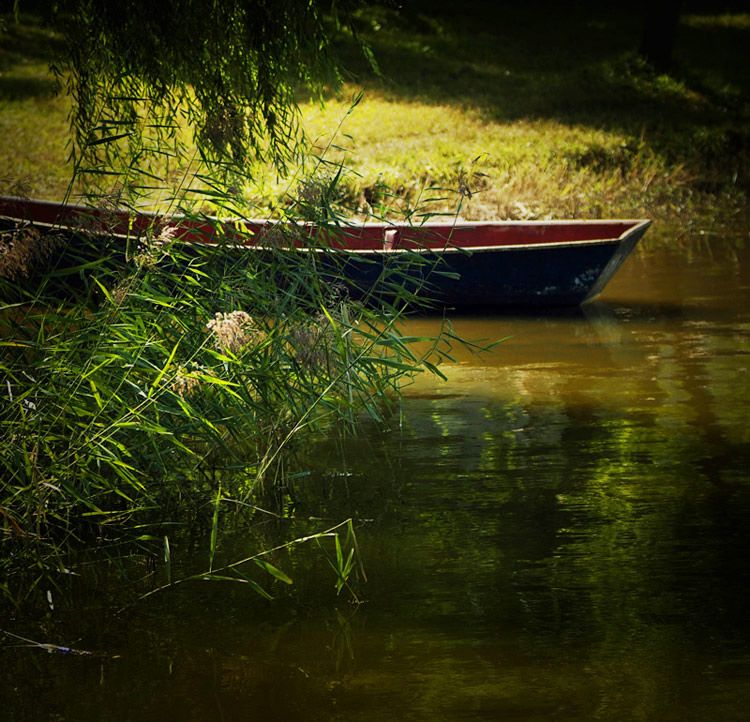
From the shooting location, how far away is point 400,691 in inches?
159

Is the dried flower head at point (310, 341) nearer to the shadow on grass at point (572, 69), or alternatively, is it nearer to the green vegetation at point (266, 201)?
the green vegetation at point (266, 201)

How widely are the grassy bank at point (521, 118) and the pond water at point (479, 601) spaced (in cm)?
435

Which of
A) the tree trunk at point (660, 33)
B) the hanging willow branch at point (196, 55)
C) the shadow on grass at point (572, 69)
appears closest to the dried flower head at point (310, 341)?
the hanging willow branch at point (196, 55)

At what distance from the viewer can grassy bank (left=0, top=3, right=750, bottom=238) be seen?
16938mm

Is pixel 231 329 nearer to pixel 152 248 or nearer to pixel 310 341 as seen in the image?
pixel 152 248

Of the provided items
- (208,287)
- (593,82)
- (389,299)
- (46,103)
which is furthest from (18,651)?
(593,82)

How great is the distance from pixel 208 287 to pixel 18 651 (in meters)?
2.49

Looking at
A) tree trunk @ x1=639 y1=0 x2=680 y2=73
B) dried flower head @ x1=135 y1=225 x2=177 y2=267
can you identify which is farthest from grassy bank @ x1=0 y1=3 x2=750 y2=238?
dried flower head @ x1=135 y1=225 x2=177 y2=267

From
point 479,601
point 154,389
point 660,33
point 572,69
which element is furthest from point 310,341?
point 572,69

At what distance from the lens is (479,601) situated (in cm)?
471

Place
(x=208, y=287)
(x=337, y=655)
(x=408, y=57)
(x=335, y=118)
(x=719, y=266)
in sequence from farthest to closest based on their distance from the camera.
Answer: (x=408, y=57) → (x=335, y=118) → (x=719, y=266) → (x=208, y=287) → (x=337, y=655)

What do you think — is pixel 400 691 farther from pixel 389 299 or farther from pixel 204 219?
pixel 389 299

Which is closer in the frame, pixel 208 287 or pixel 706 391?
pixel 208 287

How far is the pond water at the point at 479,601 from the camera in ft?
13.1
